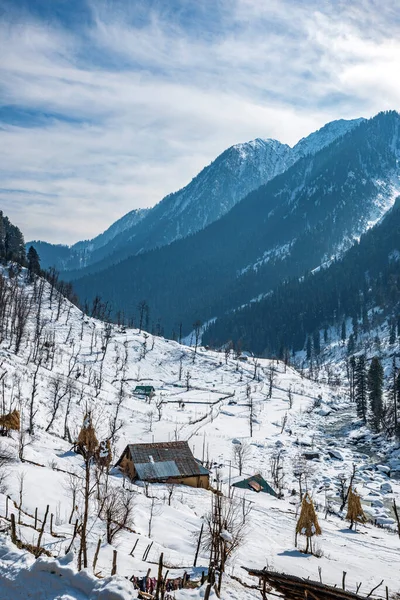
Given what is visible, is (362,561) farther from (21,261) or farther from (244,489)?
(21,261)

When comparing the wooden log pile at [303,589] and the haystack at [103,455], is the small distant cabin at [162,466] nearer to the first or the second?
the haystack at [103,455]

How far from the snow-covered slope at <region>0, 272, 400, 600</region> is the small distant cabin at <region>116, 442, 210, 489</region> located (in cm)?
266

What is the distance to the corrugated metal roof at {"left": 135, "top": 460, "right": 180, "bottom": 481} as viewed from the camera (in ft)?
183

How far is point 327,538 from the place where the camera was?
42.7m

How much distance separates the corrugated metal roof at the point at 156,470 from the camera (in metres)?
55.9

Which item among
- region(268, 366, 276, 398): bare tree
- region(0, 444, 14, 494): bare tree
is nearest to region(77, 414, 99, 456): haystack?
region(0, 444, 14, 494): bare tree

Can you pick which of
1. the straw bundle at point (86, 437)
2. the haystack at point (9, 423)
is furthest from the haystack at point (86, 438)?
the haystack at point (9, 423)

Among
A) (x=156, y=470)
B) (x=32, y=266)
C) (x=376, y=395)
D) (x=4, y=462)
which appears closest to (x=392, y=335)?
(x=376, y=395)

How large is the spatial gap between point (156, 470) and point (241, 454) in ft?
80.0

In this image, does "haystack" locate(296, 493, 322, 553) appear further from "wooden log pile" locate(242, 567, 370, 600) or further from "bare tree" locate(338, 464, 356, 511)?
"wooden log pile" locate(242, 567, 370, 600)

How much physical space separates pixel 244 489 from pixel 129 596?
4906cm

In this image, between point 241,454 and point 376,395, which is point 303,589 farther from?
point 376,395

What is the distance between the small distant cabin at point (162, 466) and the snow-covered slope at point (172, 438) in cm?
266

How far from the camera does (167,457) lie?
196 feet
